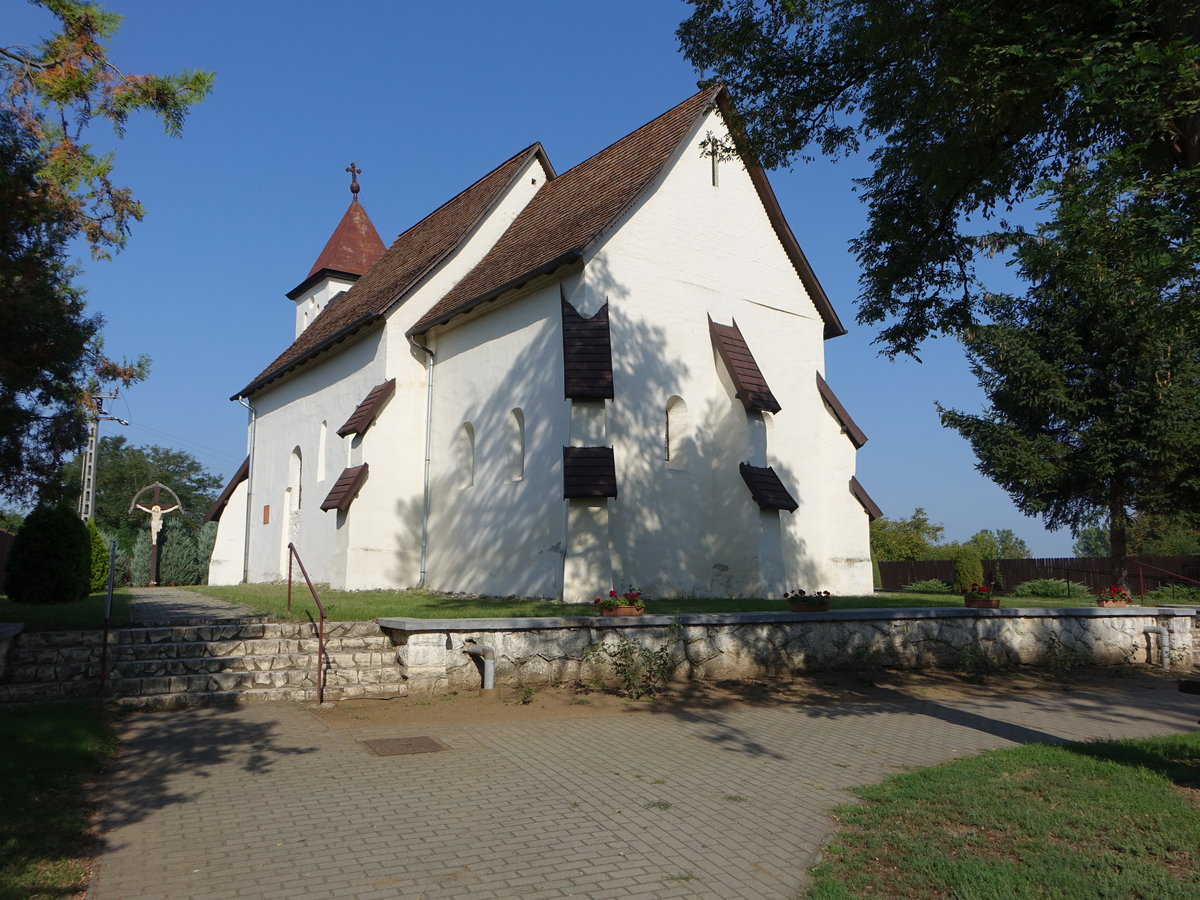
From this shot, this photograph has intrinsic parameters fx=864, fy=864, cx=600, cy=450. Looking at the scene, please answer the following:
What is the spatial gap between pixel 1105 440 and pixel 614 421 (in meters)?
18.0

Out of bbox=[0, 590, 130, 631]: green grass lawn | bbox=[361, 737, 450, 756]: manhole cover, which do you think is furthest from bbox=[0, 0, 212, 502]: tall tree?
bbox=[361, 737, 450, 756]: manhole cover

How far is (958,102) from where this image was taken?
877 cm

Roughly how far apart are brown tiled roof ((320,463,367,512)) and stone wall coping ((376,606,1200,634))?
756 centimetres

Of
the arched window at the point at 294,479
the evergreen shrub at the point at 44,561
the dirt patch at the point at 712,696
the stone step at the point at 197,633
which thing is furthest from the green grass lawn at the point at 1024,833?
the arched window at the point at 294,479

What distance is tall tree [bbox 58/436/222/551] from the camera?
213 ft

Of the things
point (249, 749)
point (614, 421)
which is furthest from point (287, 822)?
point (614, 421)

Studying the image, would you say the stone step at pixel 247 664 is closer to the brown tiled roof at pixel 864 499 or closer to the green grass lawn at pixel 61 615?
the green grass lawn at pixel 61 615

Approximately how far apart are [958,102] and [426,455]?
14.2 meters

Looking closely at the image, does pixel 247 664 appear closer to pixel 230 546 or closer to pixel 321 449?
pixel 321 449

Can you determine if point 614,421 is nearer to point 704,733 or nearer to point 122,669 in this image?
point 704,733

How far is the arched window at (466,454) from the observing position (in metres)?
19.1

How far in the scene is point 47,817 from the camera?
5785mm

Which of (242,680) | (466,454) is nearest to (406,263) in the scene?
(466,454)

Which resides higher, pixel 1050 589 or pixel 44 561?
pixel 44 561
